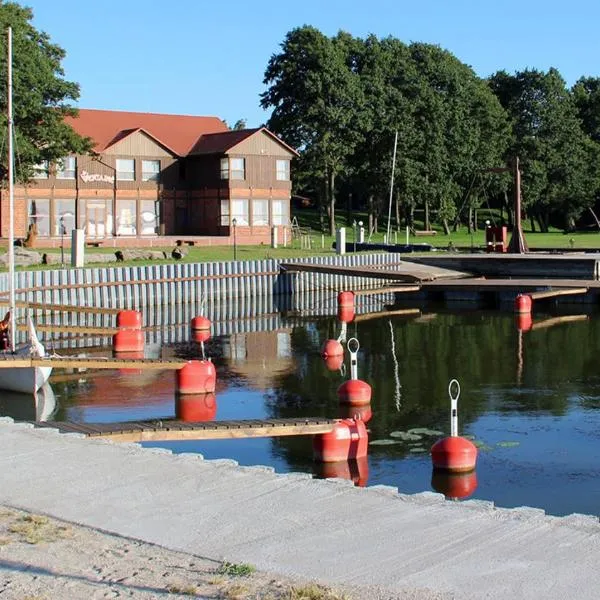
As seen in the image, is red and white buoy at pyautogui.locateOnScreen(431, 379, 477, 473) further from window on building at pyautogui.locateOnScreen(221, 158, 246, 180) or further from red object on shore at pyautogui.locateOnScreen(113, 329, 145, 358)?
window on building at pyautogui.locateOnScreen(221, 158, 246, 180)

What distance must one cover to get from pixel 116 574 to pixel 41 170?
52.9 m

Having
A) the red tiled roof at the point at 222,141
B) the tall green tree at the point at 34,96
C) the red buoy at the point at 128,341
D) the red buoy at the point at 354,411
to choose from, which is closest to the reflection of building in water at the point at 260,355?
the red buoy at the point at 128,341

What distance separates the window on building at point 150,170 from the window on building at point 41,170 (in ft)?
23.6

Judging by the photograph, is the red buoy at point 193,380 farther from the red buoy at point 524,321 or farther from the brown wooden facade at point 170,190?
the brown wooden facade at point 170,190

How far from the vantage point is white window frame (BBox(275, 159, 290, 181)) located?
235 feet

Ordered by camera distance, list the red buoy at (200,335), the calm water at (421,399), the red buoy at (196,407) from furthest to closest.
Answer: the red buoy at (200,335), the red buoy at (196,407), the calm water at (421,399)

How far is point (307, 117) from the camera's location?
76.9 m

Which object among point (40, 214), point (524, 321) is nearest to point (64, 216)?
point (40, 214)

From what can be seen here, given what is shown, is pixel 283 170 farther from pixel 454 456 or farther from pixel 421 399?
pixel 454 456

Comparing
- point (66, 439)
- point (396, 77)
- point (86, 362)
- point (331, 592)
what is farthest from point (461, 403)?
point (396, 77)

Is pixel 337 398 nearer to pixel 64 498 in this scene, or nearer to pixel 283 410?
pixel 283 410

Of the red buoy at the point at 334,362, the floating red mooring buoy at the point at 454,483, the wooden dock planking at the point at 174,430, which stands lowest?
the floating red mooring buoy at the point at 454,483

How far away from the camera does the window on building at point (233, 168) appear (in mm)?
69125

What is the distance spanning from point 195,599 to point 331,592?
1034 millimetres
